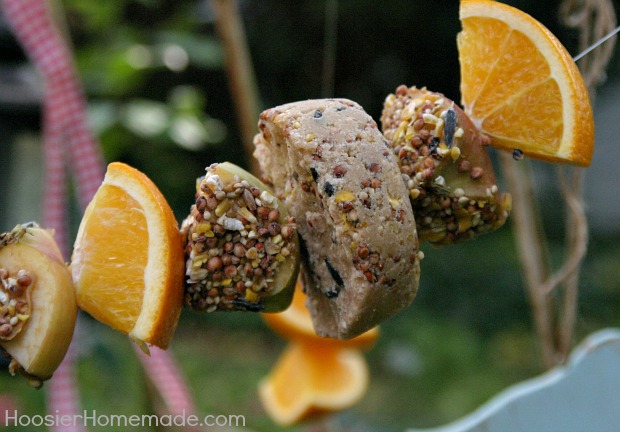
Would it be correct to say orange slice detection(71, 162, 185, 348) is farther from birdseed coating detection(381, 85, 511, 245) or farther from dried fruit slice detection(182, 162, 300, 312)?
birdseed coating detection(381, 85, 511, 245)

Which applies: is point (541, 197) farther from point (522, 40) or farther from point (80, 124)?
point (522, 40)

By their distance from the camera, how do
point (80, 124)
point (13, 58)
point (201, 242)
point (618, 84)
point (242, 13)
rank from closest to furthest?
point (201, 242) → point (80, 124) → point (618, 84) → point (13, 58) → point (242, 13)

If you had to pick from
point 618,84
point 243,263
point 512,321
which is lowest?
point 512,321

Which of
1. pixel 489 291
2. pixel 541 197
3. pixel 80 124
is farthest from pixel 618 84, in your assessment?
pixel 80 124

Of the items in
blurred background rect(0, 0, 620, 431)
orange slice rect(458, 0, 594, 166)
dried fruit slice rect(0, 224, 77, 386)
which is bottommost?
blurred background rect(0, 0, 620, 431)

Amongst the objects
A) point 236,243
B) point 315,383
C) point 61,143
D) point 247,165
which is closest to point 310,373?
point 315,383

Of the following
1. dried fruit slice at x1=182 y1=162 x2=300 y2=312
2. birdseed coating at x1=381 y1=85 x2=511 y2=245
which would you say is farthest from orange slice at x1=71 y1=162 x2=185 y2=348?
birdseed coating at x1=381 y1=85 x2=511 y2=245

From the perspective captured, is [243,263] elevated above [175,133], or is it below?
above
